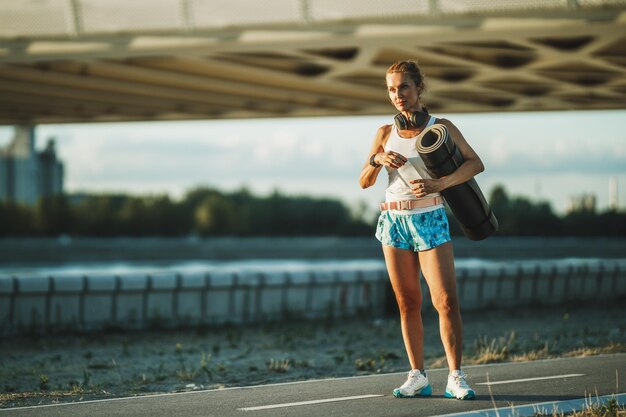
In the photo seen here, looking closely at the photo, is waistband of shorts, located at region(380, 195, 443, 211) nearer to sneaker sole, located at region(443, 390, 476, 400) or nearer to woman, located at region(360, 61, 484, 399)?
woman, located at region(360, 61, 484, 399)

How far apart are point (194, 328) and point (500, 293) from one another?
193 inches

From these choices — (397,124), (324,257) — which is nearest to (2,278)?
(397,124)

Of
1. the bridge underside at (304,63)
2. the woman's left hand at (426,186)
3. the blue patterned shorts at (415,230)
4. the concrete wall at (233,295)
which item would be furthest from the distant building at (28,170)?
the woman's left hand at (426,186)

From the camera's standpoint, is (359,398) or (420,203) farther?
(359,398)

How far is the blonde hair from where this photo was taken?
17.8ft

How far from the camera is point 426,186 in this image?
5.30m

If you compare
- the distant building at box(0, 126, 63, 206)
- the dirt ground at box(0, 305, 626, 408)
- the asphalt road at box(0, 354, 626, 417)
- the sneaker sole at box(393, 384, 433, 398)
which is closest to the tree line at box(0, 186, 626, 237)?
the distant building at box(0, 126, 63, 206)

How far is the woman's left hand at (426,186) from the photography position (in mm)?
5301

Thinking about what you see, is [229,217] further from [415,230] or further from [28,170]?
[415,230]

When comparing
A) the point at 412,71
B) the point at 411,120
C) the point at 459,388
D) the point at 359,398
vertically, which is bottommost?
the point at 359,398

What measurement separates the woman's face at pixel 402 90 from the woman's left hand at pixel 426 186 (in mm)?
472

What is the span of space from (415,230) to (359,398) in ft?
3.81

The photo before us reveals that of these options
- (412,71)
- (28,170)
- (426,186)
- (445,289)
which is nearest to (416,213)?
(426,186)

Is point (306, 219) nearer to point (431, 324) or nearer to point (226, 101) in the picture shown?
point (226, 101)
